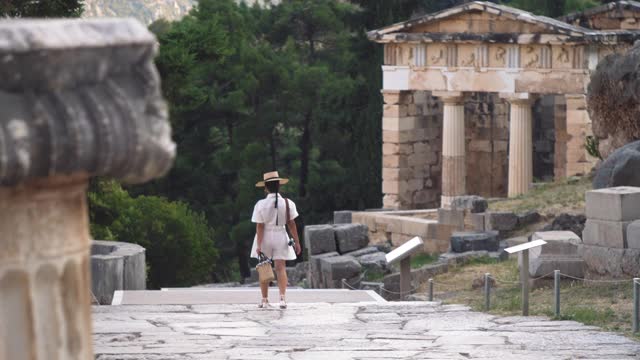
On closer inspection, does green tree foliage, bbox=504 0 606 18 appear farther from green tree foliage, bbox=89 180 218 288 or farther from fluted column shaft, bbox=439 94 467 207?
green tree foliage, bbox=89 180 218 288

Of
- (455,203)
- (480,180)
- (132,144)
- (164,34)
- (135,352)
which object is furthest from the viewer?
(480,180)

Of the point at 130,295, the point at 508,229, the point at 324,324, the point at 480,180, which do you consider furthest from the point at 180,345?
the point at 480,180

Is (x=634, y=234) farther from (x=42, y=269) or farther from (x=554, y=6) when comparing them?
(x=554, y=6)

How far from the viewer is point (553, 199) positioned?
30.8 m

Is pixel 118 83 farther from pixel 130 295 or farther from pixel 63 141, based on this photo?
pixel 130 295

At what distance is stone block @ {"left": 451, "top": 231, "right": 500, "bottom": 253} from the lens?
27.3 meters

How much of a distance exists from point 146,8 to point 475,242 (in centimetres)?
8023

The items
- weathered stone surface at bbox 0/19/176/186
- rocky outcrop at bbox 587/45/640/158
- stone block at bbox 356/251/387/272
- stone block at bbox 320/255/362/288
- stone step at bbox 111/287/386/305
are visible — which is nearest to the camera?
weathered stone surface at bbox 0/19/176/186

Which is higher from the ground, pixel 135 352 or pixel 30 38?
pixel 30 38

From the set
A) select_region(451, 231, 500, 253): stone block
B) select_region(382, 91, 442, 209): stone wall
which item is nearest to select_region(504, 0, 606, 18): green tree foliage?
select_region(382, 91, 442, 209): stone wall

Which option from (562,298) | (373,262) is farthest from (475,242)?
(562,298)

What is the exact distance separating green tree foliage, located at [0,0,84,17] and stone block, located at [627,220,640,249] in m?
6.48

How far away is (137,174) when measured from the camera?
4.69m

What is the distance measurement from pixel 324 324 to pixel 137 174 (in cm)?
961
